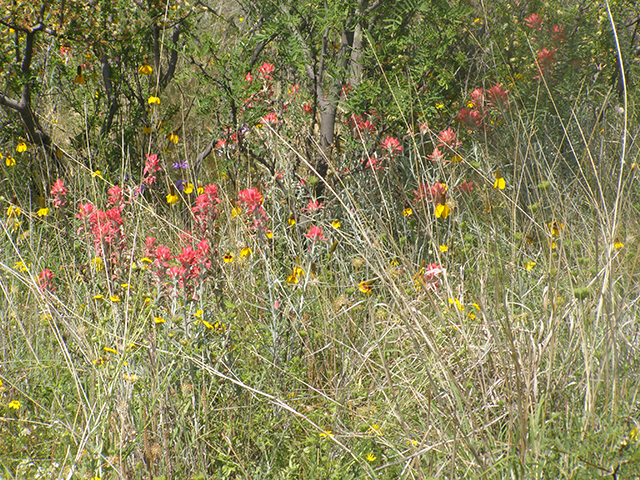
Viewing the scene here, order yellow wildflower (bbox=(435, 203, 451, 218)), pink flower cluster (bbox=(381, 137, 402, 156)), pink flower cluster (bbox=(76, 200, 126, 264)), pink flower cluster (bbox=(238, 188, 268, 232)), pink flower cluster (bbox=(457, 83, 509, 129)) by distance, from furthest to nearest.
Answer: pink flower cluster (bbox=(457, 83, 509, 129))
pink flower cluster (bbox=(381, 137, 402, 156))
yellow wildflower (bbox=(435, 203, 451, 218))
pink flower cluster (bbox=(238, 188, 268, 232))
pink flower cluster (bbox=(76, 200, 126, 264))

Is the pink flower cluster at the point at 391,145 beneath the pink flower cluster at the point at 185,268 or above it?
above

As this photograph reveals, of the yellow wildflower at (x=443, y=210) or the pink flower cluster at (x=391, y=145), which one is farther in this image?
the pink flower cluster at (x=391, y=145)

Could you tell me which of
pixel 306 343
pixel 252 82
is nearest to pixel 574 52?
pixel 252 82

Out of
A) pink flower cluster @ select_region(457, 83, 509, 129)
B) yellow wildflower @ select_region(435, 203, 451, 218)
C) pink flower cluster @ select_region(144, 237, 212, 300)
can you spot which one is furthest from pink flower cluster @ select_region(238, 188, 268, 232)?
pink flower cluster @ select_region(457, 83, 509, 129)

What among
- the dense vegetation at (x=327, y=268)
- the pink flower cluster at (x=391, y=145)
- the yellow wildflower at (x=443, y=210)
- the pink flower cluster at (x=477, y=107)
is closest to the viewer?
the dense vegetation at (x=327, y=268)

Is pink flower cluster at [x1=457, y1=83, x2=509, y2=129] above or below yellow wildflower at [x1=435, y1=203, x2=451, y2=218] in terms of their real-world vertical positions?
above

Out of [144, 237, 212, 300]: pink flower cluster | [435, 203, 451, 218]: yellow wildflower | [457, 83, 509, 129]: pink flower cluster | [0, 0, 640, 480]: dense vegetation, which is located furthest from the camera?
[457, 83, 509, 129]: pink flower cluster

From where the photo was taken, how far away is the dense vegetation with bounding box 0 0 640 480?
1525 mm

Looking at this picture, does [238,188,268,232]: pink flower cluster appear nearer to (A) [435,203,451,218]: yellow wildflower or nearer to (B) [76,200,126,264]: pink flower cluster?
(B) [76,200,126,264]: pink flower cluster

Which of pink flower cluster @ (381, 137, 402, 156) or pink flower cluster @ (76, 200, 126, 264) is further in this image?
pink flower cluster @ (381, 137, 402, 156)

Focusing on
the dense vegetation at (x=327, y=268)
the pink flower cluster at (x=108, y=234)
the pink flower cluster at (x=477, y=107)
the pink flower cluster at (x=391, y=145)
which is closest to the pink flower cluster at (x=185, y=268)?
the dense vegetation at (x=327, y=268)

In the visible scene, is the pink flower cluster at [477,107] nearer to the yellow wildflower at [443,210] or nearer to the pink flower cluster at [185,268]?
the yellow wildflower at [443,210]

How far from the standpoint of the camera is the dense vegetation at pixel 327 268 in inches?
60.1

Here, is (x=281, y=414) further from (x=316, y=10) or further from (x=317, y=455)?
(x=316, y=10)
